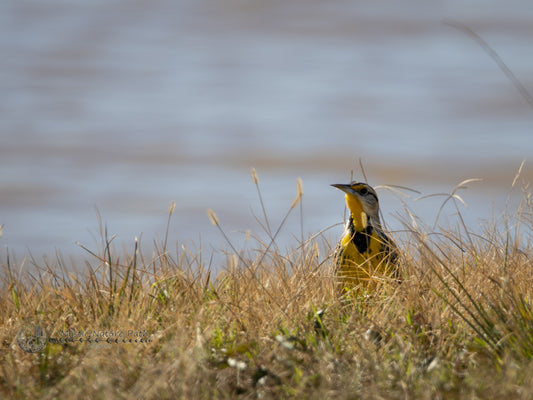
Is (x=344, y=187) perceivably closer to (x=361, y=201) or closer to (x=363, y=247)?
(x=361, y=201)

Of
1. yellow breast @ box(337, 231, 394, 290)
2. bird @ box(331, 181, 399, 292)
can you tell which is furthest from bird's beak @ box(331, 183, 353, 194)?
yellow breast @ box(337, 231, 394, 290)

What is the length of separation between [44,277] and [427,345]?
3.17 metres

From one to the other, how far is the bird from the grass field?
0.12 meters

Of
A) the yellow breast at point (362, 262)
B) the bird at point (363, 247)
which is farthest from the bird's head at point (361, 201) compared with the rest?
the yellow breast at point (362, 262)

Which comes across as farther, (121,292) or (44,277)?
(44,277)

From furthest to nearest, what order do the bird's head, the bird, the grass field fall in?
the bird's head, the bird, the grass field

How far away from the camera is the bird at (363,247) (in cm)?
530

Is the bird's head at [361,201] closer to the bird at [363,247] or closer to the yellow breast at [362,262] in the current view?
the bird at [363,247]

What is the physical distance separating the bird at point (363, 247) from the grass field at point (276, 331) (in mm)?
117

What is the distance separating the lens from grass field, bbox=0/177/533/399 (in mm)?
3492

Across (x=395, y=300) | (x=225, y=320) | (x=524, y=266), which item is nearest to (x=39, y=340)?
(x=225, y=320)

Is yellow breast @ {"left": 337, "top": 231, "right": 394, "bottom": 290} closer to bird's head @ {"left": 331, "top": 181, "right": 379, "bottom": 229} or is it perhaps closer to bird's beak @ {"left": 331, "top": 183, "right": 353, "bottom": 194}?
bird's head @ {"left": 331, "top": 181, "right": 379, "bottom": 229}

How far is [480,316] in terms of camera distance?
13.8 feet

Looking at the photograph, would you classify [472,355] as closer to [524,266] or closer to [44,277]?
[524,266]
